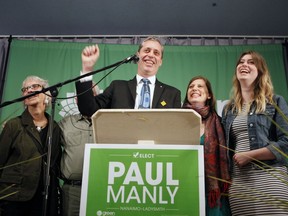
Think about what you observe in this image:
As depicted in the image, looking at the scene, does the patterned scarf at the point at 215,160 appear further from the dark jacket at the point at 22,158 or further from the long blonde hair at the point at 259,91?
the dark jacket at the point at 22,158

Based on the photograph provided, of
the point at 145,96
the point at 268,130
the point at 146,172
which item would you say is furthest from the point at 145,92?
the point at 146,172

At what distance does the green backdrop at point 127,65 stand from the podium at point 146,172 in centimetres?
267

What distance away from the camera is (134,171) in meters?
1.42

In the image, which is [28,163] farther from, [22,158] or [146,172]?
[146,172]

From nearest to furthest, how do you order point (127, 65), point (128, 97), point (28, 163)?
point (128, 97)
point (28, 163)
point (127, 65)

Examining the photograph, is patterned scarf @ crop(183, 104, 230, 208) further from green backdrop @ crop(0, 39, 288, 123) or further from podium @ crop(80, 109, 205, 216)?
green backdrop @ crop(0, 39, 288, 123)

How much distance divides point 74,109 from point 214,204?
247 cm

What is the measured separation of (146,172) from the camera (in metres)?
1.41

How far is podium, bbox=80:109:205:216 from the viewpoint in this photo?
1363 millimetres

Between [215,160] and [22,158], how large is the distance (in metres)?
1.37

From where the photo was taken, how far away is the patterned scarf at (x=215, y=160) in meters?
1.88

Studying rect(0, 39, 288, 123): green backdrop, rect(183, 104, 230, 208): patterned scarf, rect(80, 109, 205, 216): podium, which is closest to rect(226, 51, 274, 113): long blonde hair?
rect(183, 104, 230, 208): patterned scarf

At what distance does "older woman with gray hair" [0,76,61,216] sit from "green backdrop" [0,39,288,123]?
4.53 feet

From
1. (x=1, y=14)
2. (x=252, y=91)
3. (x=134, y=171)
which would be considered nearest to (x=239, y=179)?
(x=252, y=91)
